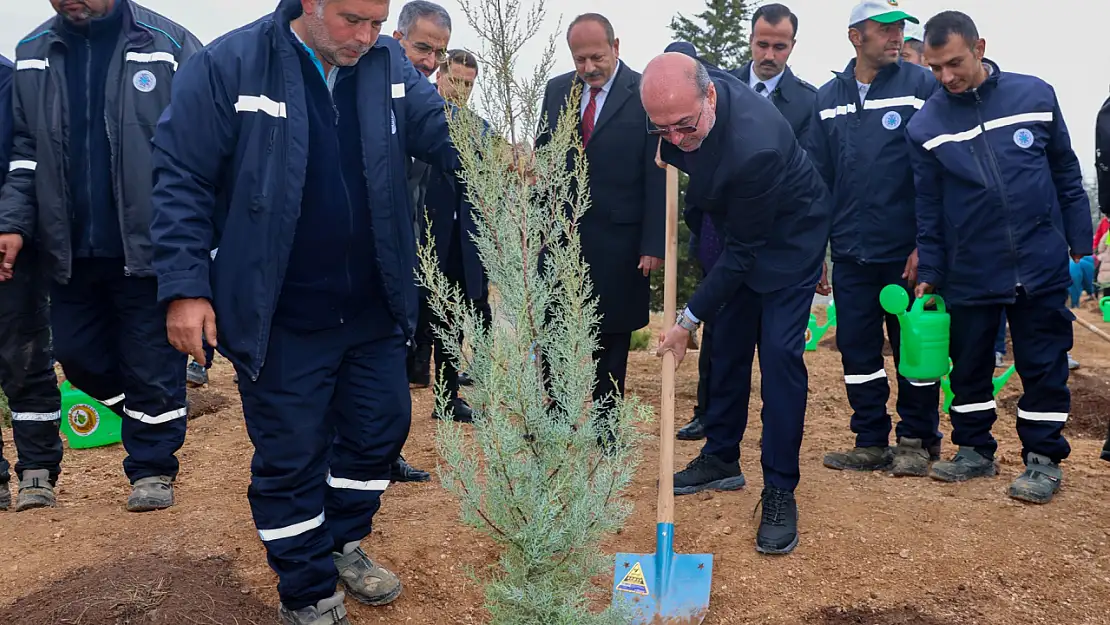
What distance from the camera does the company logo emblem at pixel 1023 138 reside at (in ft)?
13.7

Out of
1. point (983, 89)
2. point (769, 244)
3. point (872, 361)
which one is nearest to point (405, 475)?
point (769, 244)

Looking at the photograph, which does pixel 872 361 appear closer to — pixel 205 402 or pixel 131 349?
pixel 131 349

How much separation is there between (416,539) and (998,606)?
2334 mm

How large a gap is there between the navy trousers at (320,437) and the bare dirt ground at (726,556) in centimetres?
41

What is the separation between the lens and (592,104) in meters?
4.72

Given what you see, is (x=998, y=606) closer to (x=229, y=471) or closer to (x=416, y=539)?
(x=416, y=539)

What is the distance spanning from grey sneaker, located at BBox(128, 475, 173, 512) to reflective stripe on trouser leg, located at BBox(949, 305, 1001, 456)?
3.82 m

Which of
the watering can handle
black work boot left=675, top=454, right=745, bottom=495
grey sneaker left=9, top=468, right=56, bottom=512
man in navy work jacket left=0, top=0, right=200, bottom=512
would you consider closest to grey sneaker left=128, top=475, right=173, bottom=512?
man in navy work jacket left=0, top=0, right=200, bottom=512

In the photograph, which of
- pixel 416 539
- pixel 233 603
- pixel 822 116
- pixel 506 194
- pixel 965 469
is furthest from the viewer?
pixel 822 116

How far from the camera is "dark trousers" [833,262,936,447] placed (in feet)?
15.2

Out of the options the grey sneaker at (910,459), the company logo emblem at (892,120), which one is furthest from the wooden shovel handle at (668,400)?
the grey sneaker at (910,459)

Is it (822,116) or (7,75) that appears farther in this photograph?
(822,116)

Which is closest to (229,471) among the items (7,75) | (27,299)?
(27,299)

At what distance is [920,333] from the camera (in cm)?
446
